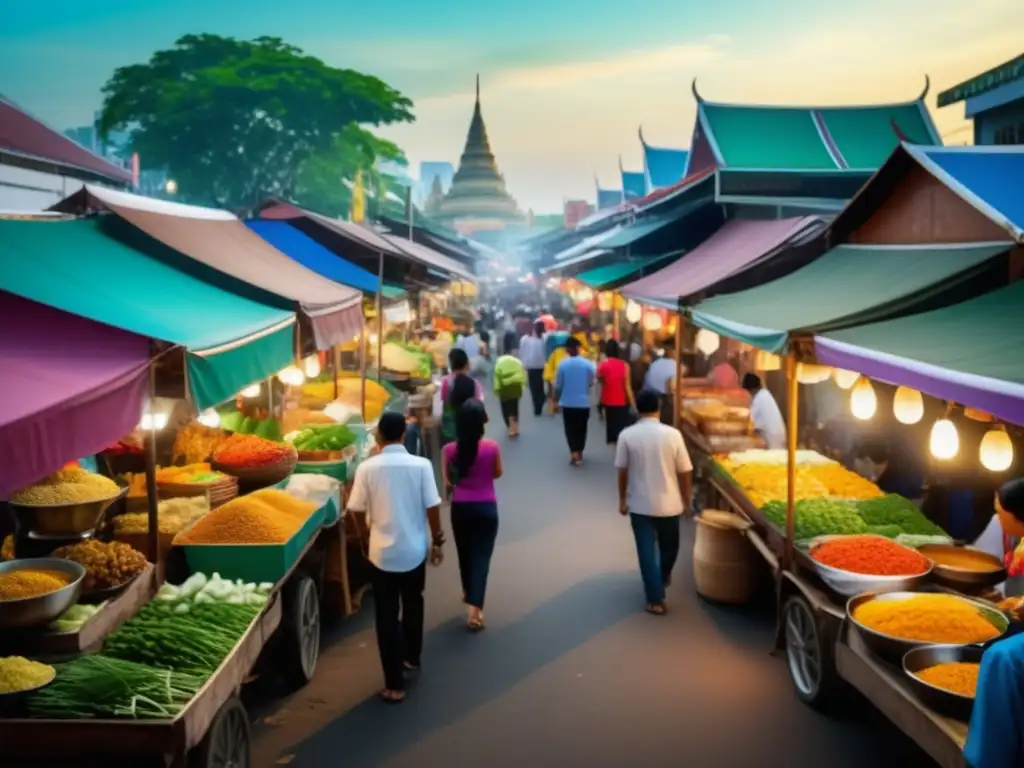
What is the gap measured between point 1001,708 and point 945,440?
3650 millimetres

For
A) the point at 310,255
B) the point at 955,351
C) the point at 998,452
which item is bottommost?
the point at 998,452

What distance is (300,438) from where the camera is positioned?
27.8 ft

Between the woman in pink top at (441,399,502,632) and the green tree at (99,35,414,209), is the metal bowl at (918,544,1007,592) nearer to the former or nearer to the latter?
the woman in pink top at (441,399,502,632)

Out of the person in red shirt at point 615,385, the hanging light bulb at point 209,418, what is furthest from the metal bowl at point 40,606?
the person in red shirt at point 615,385

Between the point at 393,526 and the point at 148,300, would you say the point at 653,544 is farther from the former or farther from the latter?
the point at 148,300

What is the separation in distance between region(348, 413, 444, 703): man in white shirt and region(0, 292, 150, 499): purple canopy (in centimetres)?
206

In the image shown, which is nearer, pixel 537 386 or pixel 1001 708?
pixel 1001 708

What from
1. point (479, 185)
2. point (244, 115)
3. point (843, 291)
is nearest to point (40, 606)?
point (843, 291)

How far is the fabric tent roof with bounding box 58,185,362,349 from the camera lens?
23.9 feet

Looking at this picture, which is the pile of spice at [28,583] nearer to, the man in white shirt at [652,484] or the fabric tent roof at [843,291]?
the man in white shirt at [652,484]

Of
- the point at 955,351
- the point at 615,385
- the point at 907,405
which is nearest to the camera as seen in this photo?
the point at 955,351

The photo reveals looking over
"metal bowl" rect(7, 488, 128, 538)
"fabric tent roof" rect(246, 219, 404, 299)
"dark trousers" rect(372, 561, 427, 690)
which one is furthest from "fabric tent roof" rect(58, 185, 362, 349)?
"metal bowl" rect(7, 488, 128, 538)

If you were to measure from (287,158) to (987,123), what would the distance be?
26224 millimetres

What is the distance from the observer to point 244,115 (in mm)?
36000
